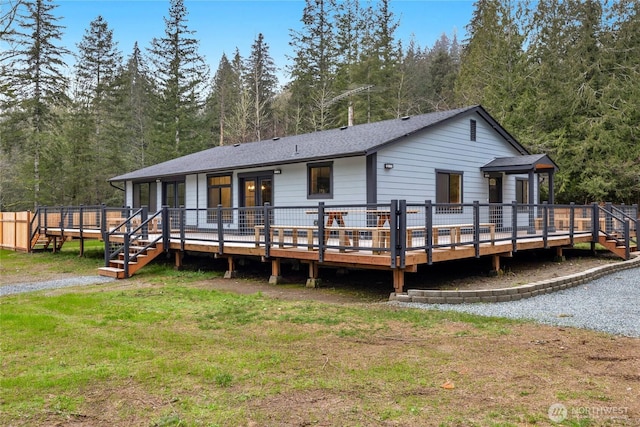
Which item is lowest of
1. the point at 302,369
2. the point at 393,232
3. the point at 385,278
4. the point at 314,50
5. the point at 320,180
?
the point at 385,278

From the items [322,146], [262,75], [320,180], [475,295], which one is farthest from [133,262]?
[262,75]

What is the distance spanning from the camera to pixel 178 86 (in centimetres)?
2881

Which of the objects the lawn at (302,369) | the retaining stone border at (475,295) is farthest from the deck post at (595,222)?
the lawn at (302,369)

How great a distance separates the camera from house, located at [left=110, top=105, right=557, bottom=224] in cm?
1091

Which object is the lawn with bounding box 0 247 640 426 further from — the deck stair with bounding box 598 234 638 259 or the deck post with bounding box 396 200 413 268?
the deck stair with bounding box 598 234 638 259

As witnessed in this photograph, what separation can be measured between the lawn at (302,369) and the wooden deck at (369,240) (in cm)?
139

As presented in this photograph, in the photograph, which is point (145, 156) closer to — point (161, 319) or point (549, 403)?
point (161, 319)

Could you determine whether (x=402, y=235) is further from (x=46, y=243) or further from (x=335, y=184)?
(x=46, y=243)

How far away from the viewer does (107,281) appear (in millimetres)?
10242

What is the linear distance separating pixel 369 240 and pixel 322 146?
16.1 ft

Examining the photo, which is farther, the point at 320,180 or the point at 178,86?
the point at 178,86

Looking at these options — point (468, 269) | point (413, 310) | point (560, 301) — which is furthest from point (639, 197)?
point (413, 310)

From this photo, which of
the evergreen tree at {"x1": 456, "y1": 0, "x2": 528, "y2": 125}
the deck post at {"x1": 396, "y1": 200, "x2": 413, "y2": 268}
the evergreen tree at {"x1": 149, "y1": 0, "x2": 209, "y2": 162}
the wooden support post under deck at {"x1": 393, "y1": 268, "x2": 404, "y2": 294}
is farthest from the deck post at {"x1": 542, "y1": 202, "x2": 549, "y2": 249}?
the evergreen tree at {"x1": 149, "y1": 0, "x2": 209, "y2": 162}

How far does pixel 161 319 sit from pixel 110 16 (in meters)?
29.5
